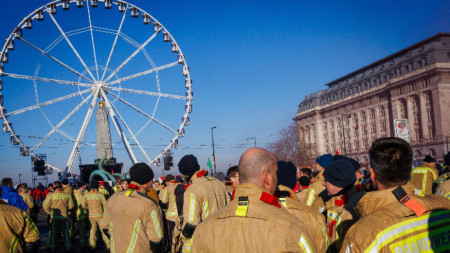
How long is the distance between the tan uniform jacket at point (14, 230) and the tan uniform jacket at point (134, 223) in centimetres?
95

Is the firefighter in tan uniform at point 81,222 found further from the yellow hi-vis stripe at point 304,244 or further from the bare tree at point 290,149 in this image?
the bare tree at point 290,149

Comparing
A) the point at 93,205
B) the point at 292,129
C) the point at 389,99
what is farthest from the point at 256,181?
the point at 292,129

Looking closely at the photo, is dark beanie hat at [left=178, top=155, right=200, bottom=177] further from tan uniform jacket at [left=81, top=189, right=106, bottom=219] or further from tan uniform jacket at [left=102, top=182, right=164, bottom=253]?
tan uniform jacket at [left=81, top=189, right=106, bottom=219]

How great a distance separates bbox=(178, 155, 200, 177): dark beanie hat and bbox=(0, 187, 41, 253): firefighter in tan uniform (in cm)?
237

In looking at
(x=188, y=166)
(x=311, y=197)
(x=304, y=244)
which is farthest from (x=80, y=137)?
(x=304, y=244)

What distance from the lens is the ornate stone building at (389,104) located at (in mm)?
59281

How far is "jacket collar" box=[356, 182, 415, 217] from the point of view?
246cm

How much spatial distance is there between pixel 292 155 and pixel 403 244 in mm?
81042

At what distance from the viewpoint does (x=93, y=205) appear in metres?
12.4

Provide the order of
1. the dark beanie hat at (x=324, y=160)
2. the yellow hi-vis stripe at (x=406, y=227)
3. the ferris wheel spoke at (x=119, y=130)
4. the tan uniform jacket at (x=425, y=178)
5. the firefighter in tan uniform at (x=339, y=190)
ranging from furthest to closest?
the ferris wheel spoke at (x=119, y=130), the tan uniform jacket at (x=425, y=178), the dark beanie hat at (x=324, y=160), the firefighter in tan uniform at (x=339, y=190), the yellow hi-vis stripe at (x=406, y=227)

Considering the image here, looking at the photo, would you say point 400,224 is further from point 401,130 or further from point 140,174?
point 401,130

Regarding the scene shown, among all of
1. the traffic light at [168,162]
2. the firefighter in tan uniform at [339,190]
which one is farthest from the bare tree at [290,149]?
the firefighter in tan uniform at [339,190]

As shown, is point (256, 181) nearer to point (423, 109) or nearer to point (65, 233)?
point (65, 233)

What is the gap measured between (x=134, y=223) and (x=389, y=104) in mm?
72434
